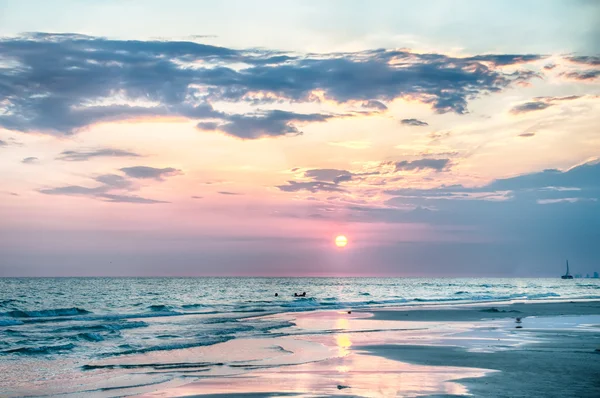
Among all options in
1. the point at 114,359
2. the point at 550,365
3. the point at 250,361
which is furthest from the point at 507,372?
the point at 114,359

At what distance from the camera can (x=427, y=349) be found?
27.2m

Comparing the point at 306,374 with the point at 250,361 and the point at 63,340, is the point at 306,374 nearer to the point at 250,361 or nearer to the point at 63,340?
the point at 250,361

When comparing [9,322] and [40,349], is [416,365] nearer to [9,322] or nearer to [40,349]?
[40,349]

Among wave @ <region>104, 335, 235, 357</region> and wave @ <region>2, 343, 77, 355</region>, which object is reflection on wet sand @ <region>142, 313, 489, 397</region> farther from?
wave @ <region>2, 343, 77, 355</region>

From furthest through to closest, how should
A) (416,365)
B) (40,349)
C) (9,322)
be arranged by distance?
(9,322) → (40,349) → (416,365)

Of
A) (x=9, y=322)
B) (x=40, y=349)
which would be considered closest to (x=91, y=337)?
(x=40, y=349)

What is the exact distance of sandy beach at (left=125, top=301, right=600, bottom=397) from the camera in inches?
677

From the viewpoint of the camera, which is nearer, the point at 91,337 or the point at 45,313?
the point at 91,337

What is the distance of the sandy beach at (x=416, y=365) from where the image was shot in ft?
56.4

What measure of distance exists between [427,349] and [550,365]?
22.1ft

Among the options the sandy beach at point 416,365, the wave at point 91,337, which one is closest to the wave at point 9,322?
the wave at point 91,337

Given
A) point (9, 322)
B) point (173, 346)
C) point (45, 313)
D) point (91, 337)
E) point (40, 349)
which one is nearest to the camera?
point (40, 349)

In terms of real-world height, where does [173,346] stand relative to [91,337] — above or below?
below

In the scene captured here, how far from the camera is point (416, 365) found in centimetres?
2205
